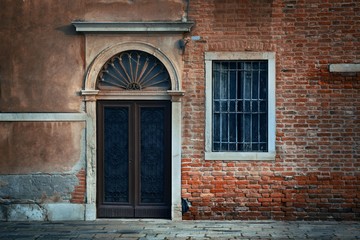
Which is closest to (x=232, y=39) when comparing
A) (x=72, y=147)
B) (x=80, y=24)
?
(x=80, y=24)

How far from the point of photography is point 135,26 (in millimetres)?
11820

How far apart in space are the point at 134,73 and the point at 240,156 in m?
2.47

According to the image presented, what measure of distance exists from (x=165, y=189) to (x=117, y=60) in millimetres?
2543

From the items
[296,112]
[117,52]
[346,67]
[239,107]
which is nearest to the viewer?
[346,67]

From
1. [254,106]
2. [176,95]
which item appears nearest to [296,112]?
[254,106]

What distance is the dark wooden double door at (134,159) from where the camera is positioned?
1211cm

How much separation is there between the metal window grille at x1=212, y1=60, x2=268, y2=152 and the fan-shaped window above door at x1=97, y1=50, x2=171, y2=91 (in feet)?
3.32

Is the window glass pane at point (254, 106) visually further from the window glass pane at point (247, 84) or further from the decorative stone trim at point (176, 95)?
the decorative stone trim at point (176, 95)

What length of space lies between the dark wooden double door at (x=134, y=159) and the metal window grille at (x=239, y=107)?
957 mm

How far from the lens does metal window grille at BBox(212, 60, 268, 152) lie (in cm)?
1203

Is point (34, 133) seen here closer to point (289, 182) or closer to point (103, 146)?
point (103, 146)

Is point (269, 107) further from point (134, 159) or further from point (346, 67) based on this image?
point (134, 159)

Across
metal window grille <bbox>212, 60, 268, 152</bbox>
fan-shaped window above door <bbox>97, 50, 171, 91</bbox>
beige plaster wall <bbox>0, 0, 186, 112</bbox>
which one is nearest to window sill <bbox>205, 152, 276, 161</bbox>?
metal window grille <bbox>212, 60, 268, 152</bbox>

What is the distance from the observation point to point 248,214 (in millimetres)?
11898
